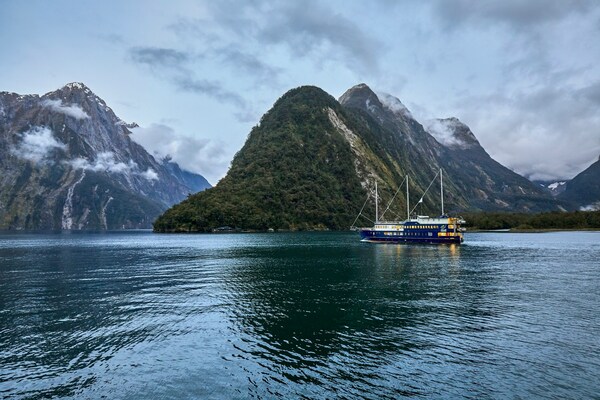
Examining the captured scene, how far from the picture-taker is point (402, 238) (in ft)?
531

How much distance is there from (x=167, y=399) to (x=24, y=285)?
53.5 m

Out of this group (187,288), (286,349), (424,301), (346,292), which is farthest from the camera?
(187,288)

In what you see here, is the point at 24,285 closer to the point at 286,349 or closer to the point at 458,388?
the point at 286,349

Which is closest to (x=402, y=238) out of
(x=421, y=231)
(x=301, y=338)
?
(x=421, y=231)

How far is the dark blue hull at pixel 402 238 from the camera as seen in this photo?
499ft

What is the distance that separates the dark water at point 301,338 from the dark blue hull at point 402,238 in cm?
8574

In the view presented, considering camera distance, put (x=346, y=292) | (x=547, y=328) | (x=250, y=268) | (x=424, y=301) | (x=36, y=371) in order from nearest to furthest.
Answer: (x=36, y=371)
(x=547, y=328)
(x=424, y=301)
(x=346, y=292)
(x=250, y=268)

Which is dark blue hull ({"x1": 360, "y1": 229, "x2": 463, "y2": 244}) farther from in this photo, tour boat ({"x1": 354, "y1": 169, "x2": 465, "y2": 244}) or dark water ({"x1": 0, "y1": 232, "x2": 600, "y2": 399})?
dark water ({"x1": 0, "y1": 232, "x2": 600, "y2": 399})

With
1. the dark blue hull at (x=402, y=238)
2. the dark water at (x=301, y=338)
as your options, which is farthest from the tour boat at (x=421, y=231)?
the dark water at (x=301, y=338)

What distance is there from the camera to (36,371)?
26.6 m

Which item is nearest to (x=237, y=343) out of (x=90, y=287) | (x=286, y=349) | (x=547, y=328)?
(x=286, y=349)

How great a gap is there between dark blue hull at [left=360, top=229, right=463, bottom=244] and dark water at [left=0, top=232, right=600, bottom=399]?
281ft

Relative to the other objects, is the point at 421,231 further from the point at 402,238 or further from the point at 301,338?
the point at 301,338

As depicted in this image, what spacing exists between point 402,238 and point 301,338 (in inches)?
5324
